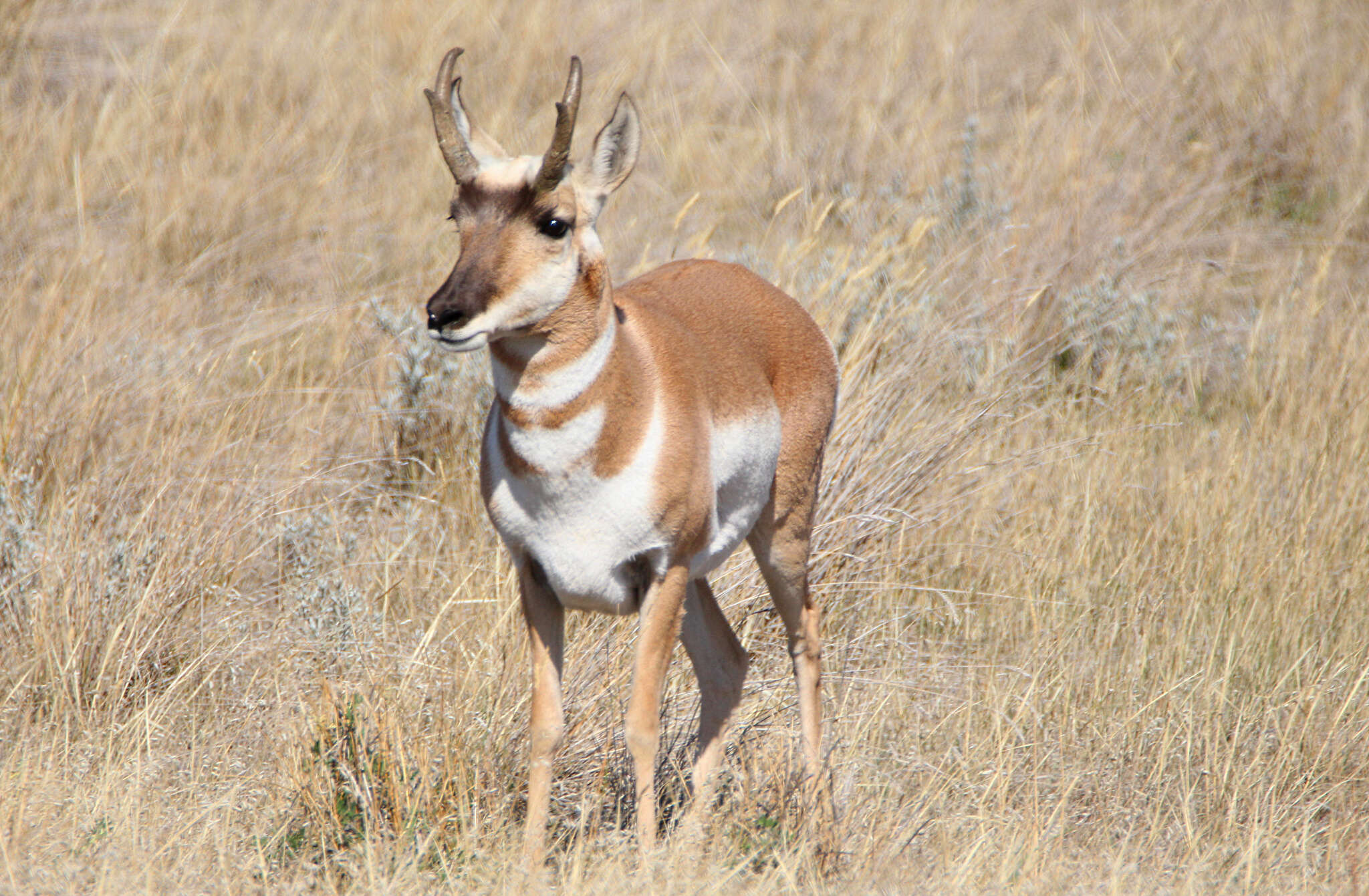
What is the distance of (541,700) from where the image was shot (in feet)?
12.7

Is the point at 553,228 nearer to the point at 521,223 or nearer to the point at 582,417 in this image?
the point at 521,223

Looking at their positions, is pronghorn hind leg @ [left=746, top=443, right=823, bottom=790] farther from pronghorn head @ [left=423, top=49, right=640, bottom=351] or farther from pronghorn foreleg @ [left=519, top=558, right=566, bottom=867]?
pronghorn head @ [left=423, top=49, right=640, bottom=351]

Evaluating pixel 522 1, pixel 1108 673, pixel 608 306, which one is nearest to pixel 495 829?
pixel 608 306

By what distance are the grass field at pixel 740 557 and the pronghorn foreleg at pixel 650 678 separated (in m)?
0.21

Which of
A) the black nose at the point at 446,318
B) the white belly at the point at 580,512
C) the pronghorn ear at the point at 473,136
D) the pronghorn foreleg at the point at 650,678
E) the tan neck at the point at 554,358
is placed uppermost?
the pronghorn ear at the point at 473,136

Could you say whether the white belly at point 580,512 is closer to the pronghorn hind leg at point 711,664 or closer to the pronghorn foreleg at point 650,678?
the pronghorn foreleg at point 650,678

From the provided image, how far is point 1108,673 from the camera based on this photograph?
5285mm

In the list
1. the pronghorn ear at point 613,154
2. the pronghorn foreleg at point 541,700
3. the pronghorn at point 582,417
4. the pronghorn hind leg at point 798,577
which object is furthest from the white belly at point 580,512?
the pronghorn hind leg at point 798,577

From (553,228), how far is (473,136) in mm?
568

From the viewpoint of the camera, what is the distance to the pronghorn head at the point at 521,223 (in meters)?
3.34

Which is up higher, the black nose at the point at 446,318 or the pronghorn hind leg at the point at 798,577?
the black nose at the point at 446,318

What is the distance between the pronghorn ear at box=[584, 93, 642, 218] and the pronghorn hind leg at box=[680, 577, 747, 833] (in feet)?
4.73

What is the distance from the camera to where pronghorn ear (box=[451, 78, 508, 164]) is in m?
3.79

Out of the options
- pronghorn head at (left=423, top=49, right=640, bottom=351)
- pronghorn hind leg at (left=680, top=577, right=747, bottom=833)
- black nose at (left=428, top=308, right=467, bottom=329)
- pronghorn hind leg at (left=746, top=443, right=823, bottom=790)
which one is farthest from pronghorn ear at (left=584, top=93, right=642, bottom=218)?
pronghorn hind leg at (left=680, top=577, right=747, bottom=833)
